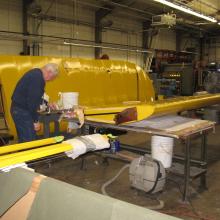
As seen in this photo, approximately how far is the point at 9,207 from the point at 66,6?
367 inches

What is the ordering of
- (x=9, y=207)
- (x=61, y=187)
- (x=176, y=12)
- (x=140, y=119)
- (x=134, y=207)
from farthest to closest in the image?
(x=176, y=12), (x=140, y=119), (x=9, y=207), (x=61, y=187), (x=134, y=207)

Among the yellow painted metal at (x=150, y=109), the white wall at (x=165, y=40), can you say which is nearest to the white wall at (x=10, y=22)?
the yellow painted metal at (x=150, y=109)

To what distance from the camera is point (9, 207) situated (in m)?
1.27

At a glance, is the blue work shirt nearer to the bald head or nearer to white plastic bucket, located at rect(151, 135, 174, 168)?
the bald head

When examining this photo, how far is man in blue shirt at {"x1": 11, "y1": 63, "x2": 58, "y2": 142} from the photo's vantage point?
12.3 feet

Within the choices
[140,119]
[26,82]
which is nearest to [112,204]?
[140,119]

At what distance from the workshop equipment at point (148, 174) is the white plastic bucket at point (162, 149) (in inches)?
6.5

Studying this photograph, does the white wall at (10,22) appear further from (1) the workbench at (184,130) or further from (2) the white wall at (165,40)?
(2) the white wall at (165,40)

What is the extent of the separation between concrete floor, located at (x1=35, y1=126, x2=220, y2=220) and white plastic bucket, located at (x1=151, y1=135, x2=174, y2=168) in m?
0.30

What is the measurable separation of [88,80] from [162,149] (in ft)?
9.84

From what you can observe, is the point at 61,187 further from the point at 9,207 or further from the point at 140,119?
the point at 140,119

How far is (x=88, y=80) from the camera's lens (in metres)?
6.01

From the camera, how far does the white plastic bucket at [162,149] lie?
336cm

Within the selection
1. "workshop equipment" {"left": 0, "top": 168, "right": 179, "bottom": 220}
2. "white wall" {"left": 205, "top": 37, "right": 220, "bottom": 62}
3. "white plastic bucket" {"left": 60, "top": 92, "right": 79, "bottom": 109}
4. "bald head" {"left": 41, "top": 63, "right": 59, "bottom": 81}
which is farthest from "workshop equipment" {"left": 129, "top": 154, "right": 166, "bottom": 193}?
"white wall" {"left": 205, "top": 37, "right": 220, "bottom": 62}
